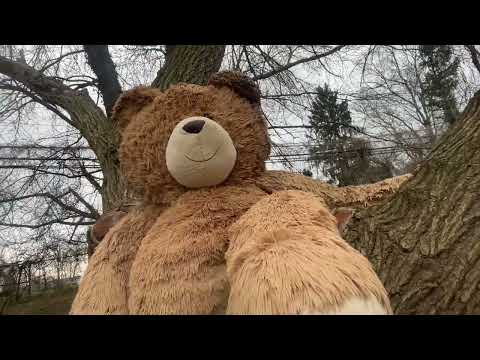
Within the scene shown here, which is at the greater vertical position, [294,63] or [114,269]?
[294,63]

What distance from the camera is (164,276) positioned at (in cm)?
77

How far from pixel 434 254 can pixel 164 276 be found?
0.75 m

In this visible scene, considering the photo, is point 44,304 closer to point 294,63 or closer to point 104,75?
point 104,75

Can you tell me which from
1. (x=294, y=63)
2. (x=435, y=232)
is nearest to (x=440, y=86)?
(x=294, y=63)

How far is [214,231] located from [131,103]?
544 millimetres

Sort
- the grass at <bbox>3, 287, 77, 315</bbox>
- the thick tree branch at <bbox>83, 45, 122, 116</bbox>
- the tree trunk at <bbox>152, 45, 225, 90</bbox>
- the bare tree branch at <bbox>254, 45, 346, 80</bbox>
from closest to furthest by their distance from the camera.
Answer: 1. the tree trunk at <bbox>152, 45, 225, 90</bbox>
2. the thick tree branch at <bbox>83, 45, 122, 116</bbox>
3. the bare tree branch at <bbox>254, 45, 346, 80</bbox>
4. the grass at <bbox>3, 287, 77, 315</bbox>

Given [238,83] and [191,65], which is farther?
[191,65]

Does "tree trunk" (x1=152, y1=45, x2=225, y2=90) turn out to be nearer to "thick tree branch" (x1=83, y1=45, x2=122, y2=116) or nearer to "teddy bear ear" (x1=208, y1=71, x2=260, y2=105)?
"thick tree branch" (x1=83, y1=45, x2=122, y2=116)

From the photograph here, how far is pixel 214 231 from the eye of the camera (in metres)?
0.81

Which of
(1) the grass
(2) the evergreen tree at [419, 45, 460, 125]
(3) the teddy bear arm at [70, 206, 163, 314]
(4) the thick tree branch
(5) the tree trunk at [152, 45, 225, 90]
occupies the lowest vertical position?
(1) the grass

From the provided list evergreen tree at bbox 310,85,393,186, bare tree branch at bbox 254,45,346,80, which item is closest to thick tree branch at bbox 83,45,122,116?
bare tree branch at bbox 254,45,346,80

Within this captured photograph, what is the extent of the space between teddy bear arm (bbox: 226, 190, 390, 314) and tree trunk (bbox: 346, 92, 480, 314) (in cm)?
46

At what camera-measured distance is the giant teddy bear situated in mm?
509

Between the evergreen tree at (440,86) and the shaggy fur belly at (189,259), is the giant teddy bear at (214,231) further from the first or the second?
the evergreen tree at (440,86)
